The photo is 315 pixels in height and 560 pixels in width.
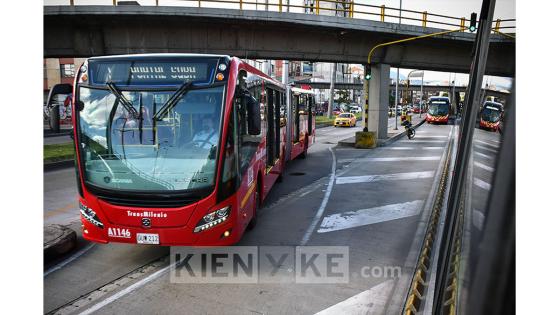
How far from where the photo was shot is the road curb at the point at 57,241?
6.54 metres

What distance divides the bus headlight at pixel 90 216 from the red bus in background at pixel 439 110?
43.4m

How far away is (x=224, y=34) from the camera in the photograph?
20109mm

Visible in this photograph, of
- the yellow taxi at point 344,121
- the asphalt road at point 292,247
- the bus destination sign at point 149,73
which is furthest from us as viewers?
the yellow taxi at point 344,121

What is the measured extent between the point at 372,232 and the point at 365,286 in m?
2.35

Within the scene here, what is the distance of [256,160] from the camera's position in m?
8.16

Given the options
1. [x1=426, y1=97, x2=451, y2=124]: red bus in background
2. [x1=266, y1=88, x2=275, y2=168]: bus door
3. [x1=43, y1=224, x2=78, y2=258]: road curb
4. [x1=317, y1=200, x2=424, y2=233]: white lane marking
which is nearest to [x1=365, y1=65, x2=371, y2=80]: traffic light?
[x1=266, y1=88, x2=275, y2=168]: bus door

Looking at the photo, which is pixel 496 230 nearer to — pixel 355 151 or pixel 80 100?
Answer: pixel 80 100

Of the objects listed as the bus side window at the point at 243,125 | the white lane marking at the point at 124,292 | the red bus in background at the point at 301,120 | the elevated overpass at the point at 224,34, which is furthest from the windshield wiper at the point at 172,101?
the elevated overpass at the point at 224,34

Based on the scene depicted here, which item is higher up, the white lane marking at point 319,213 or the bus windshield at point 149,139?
the bus windshield at point 149,139

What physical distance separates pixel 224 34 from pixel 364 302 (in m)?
17.1

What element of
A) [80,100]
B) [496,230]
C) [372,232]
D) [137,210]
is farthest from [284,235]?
[496,230]

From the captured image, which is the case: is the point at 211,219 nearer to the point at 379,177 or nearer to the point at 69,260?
the point at 69,260

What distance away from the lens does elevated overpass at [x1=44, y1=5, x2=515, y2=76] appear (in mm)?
18516

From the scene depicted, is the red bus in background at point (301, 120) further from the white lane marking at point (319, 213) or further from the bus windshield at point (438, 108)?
the bus windshield at point (438, 108)
